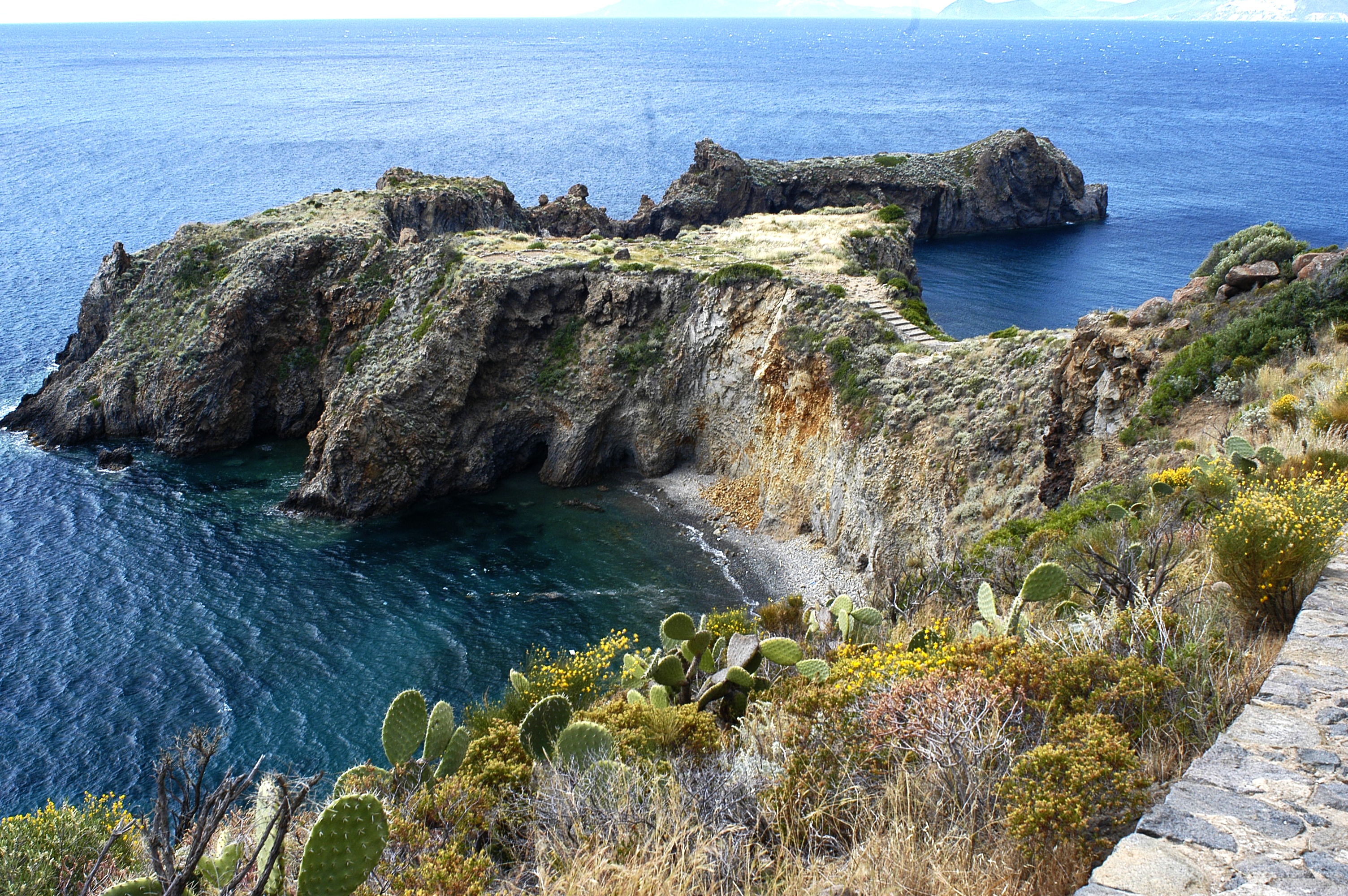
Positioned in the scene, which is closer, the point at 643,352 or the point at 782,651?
the point at 782,651

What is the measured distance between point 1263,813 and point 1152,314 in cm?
3246

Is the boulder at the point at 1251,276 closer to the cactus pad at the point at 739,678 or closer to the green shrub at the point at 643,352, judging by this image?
the green shrub at the point at 643,352

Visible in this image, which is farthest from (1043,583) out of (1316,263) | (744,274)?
(744,274)

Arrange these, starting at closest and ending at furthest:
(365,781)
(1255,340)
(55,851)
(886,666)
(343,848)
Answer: (343,848), (55,851), (886,666), (365,781), (1255,340)

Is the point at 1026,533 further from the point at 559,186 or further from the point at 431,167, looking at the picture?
the point at 431,167

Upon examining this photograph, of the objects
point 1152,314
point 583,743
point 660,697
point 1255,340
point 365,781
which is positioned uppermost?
point 1255,340

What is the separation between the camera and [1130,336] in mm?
34938

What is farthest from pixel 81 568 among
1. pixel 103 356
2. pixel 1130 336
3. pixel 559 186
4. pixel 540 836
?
pixel 559 186

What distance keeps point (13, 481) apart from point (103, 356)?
40.6 feet

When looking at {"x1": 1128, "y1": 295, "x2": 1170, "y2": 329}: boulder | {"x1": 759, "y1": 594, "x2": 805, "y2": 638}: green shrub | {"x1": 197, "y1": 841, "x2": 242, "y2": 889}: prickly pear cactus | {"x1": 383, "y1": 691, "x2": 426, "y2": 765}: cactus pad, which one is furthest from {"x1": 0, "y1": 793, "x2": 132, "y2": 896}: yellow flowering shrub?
{"x1": 1128, "y1": 295, "x2": 1170, "y2": 329}: boulder

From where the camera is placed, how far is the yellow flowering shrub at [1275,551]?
1149 cm

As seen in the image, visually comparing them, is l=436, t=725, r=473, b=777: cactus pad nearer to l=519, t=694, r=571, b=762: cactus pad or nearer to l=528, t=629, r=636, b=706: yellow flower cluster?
l=519, t=694, r=571, b=762: cactus pad

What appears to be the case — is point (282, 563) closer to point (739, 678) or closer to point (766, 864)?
point (739, 678)

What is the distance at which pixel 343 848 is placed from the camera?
874cm
